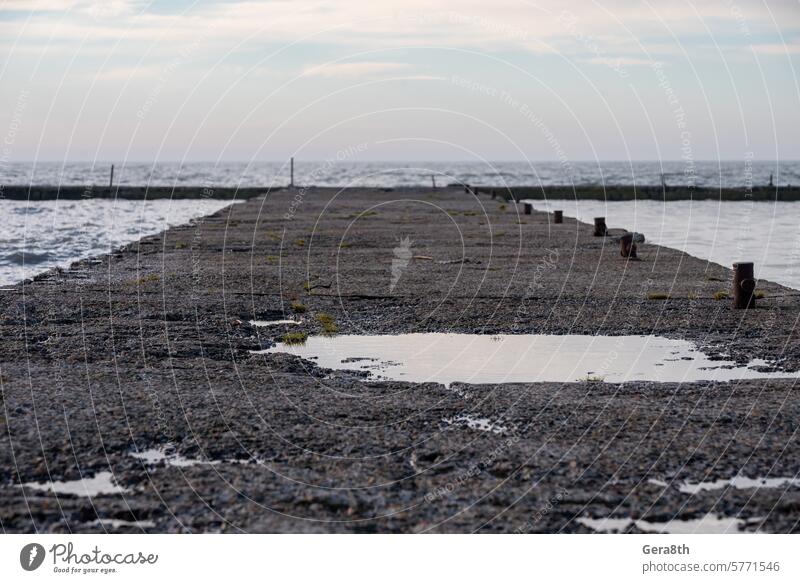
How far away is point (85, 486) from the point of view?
9.74 metres

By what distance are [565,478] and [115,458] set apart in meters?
4.26

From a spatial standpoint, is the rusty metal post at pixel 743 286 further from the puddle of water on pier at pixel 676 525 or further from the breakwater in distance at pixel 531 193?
the breakwater in distance at pixel 531 193

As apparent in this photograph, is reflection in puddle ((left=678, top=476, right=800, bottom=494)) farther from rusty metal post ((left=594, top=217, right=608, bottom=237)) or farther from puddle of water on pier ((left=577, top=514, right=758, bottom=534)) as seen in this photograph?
rusty metal post ((left=594, top=217, right=608, bottom=237))

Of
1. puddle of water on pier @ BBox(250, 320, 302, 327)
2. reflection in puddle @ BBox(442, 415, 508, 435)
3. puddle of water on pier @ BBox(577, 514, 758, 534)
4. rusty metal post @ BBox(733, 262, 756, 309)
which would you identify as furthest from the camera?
rusty metal post @ BBox(733, 262, 756, 309)

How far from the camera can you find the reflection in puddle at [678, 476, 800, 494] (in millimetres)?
9797

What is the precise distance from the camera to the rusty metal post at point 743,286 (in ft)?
69.7

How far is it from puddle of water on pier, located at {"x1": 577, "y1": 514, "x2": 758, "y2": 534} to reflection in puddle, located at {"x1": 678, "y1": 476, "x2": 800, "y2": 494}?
26.1 inches

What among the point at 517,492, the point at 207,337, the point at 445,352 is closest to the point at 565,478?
the point at 517,492

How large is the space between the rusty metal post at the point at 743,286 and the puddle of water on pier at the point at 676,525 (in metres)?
12.9

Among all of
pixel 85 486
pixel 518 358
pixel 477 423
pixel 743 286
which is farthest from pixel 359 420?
pixel 743 286
